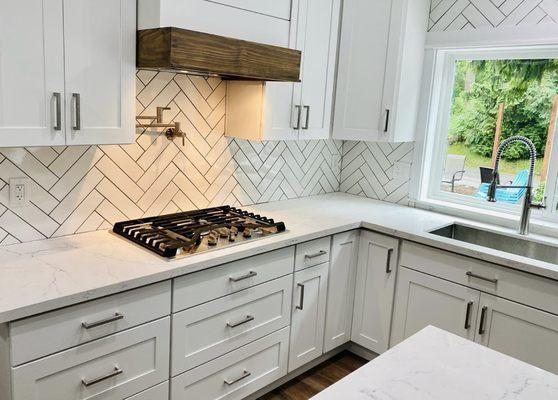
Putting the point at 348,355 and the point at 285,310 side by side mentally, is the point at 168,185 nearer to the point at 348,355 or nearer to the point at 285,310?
the point at 285,310

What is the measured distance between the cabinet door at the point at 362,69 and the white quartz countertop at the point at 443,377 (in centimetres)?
191

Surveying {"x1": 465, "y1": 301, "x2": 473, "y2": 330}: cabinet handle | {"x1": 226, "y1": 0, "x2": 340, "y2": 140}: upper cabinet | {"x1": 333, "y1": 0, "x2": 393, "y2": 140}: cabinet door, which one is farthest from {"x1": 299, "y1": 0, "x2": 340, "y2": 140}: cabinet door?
{"x1": 465, "y1": 301, "x2": 473, "y2": 330}: cabinet handle

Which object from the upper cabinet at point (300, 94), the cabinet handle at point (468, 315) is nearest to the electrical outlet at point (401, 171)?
the upper cabinet at point (300, 94)

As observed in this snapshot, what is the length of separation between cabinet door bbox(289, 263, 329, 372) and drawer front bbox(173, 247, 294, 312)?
164 millimetres

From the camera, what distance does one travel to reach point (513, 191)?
9.86 feet

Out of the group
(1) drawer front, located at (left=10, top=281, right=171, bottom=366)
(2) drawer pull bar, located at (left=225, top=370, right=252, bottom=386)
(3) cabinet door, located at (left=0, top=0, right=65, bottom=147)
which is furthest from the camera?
(2) drawer pull bar, located at (left=225, top=370, right=252, bottom=386)

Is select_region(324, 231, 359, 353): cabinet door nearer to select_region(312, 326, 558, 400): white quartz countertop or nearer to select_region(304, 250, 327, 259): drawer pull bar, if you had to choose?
select_region(304, 250, 327, 259): drawer pull bar

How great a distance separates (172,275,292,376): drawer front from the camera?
207 centimetres

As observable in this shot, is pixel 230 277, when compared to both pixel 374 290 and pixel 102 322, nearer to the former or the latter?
pixel 102 322

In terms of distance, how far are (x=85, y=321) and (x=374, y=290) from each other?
Answer: 5.63 ft

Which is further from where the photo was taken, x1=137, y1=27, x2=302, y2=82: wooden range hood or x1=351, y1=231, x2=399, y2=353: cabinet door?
x1=351, y1=231, x2=399, y2=353: cabinet door

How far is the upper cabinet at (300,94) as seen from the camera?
8.67 feet

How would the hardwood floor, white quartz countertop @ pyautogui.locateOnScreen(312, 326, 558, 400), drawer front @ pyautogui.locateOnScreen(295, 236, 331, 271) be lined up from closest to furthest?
white quartz countertop @ pyautogui.locateOnScreen(312, 326, 558, 400) < drawer front @ pyautogui.locateOnScreen(295, 236, 331, 271) < the hardwood floor

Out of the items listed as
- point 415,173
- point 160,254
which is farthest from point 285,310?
point 415,173
